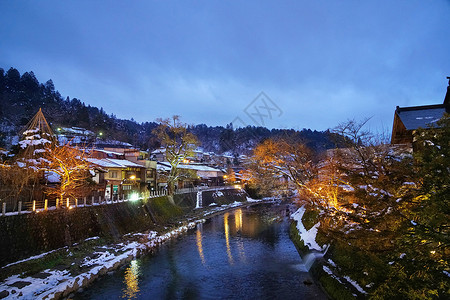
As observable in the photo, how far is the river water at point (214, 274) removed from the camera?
1279cm

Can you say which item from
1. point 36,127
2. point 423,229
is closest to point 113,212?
point 36,127

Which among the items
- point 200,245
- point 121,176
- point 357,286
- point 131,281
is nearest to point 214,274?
point 131,281

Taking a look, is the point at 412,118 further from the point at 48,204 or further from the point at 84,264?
the point at 48,204

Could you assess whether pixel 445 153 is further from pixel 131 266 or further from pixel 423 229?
pixel 131 266

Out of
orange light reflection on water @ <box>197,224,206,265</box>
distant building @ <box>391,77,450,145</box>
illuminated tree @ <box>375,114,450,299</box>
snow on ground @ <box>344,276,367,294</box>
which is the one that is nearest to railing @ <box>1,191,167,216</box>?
orange light reflection on water @ <box>197,224,206,265</box>

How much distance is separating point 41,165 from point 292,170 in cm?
2138

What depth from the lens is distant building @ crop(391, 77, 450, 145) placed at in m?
20.6

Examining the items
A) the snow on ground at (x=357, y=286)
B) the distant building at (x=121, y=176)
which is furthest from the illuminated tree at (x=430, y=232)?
the distant building at (x=121, y=176)

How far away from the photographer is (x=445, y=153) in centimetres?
539

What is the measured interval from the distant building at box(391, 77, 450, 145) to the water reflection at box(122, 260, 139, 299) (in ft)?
71.8

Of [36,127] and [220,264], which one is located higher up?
[36,127]

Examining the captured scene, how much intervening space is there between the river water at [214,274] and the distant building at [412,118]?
1348cm

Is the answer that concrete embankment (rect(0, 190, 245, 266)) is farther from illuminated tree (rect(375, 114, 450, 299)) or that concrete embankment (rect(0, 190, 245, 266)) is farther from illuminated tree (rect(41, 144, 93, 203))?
illuminated tree (rect(375, 114, 450, 299))

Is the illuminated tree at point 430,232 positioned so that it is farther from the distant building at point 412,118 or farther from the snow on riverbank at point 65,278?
the distant building at point 412,118
